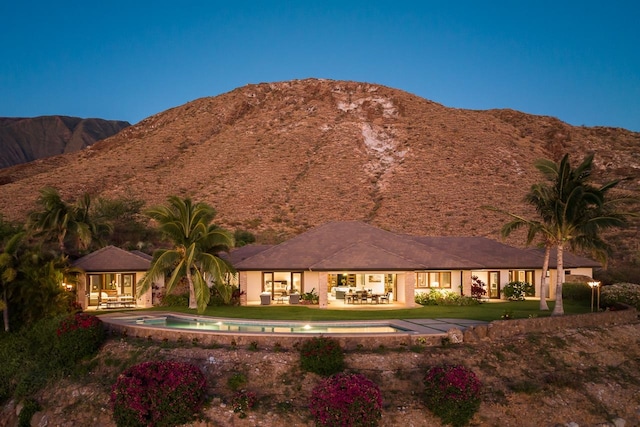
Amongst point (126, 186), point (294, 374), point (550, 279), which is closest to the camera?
point (294, 374)

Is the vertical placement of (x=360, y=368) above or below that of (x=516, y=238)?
below

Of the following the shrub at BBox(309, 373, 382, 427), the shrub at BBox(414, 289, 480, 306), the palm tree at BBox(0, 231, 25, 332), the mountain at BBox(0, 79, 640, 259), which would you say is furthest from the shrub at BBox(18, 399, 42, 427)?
the mountain at BBox(0, 79, 640, 259)

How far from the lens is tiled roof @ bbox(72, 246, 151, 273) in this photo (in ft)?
94.6

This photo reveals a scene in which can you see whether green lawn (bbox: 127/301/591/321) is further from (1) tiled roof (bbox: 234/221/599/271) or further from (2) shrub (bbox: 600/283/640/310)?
(1) tiled roof (bbox: 234/221/599/271)

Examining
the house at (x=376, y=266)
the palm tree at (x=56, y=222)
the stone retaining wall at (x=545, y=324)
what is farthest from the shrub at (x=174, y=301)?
the stone retaining wall at (x=545, y=324)

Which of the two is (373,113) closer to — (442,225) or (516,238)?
(442,225)

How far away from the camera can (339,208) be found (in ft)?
206

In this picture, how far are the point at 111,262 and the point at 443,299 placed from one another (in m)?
17.8

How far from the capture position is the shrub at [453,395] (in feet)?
54.5

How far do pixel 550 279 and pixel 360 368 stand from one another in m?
19.6

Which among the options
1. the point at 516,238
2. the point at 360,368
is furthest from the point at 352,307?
the point at 516,238

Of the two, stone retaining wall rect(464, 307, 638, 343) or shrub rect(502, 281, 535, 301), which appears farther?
shrub rect(502, 281, 535, 301)

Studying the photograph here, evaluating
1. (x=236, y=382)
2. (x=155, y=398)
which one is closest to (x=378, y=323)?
(x=236, y=382)

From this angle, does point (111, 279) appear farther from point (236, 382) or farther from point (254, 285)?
point (236, 382)
